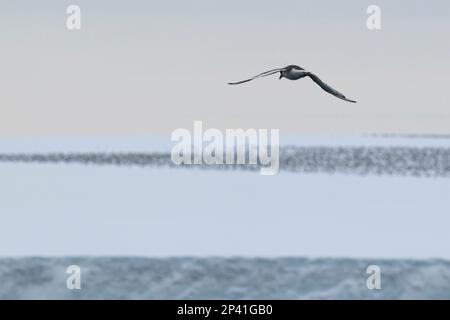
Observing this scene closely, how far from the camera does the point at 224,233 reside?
1759 centimetres

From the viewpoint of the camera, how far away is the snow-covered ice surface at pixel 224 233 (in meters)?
13.8

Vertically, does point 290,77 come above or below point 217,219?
above

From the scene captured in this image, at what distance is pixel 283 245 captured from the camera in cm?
1627

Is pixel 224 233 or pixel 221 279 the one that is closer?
pixel 221 279

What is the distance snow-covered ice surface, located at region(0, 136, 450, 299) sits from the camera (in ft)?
45.3

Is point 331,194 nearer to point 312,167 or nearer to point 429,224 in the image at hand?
point 429,224

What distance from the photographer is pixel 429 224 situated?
18.7 meters
